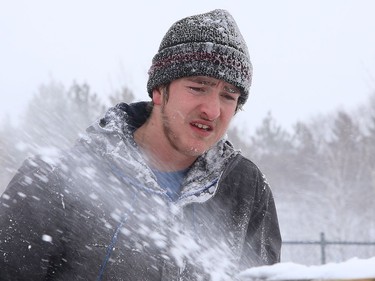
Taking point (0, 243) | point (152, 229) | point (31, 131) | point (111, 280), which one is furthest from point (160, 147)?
point (31, 131)

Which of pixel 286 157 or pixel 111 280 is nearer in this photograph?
pixel 111 280

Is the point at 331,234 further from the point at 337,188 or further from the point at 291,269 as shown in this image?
the point at 291,269

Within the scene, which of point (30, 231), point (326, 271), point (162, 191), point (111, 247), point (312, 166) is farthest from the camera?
point (312, 166)

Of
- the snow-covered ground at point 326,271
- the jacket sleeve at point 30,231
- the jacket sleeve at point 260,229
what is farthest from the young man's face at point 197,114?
the snow-covered ground at point 326,271

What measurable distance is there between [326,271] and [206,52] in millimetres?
A: 1477

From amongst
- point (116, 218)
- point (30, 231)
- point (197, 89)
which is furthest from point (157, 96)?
point (30, 231)

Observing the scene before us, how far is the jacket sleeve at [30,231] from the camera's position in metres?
1.79

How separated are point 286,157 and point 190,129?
32.1 meters

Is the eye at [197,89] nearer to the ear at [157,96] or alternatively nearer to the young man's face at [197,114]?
the young man's face at [197,114]

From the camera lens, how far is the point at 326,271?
989 millimetres

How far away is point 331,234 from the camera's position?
22578 millimetres

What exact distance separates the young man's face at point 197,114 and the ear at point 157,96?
0.10 metres

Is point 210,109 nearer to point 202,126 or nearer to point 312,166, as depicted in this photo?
point 202,126

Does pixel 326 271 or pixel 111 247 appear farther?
pixel 111 247
